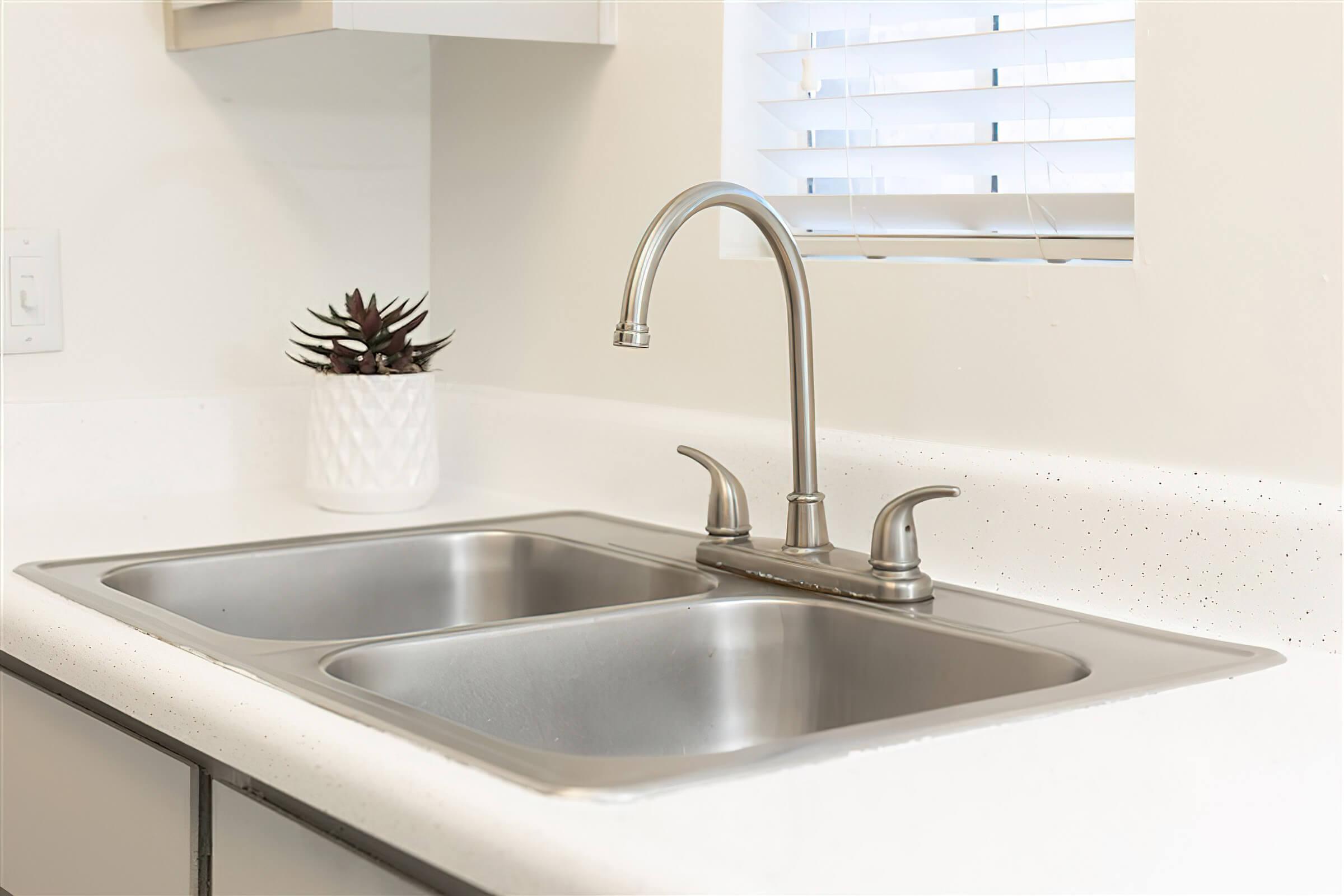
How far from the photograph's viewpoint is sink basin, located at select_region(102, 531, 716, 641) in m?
1.28

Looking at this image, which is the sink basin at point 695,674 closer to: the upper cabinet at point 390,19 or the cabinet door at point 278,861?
the cabinet door at point 278,861

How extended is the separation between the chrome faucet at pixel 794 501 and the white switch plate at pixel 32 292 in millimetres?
769

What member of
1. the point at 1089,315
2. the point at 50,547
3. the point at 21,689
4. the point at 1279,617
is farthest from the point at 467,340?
the point at 1279,617

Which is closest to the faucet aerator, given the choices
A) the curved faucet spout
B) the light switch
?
the curved faucet spout

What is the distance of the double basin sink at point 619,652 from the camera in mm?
809

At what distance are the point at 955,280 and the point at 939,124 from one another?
0.18 meters

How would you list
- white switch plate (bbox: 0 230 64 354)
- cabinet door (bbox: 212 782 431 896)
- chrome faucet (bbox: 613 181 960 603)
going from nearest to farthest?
1. cabinet door (bbox: 212 782 431 896)
2. chrome faucet (bbox: 613 181 960 603)
3. white switch plate (bbox: 0 230 64 354)

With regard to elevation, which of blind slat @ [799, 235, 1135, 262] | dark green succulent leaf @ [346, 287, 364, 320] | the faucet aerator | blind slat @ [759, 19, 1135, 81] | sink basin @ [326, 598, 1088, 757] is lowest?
sink basin @ [326, 598, 1088, 757]

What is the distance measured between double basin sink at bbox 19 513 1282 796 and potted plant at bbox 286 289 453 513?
0.17m

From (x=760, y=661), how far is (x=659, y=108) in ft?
2.28

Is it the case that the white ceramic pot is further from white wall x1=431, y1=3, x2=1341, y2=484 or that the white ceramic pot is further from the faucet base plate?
the faucet base plate

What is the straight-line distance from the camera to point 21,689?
44.7 inches

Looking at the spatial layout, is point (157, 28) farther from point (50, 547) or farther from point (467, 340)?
point (50, 547)

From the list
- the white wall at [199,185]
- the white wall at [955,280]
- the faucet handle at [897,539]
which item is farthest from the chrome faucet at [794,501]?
the white wall at [199,185]
